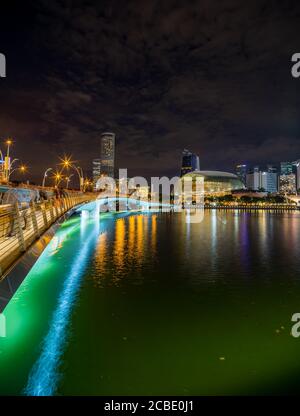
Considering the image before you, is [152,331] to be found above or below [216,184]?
below

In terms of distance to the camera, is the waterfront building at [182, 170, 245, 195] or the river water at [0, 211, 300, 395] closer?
the river water at [0, 211, 300, 395]

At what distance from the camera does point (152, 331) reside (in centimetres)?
782

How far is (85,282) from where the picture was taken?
1267 centimetres

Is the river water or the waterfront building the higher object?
the waterfront building

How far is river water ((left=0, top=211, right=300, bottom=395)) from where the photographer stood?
5770 mm

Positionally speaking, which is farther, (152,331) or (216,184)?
(216,184)

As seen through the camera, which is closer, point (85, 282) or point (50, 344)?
point (50, 344)

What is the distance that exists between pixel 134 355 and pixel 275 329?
3885 millimetres

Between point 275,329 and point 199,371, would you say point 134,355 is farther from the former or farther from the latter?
point 275,329

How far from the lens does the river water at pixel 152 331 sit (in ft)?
18.9
